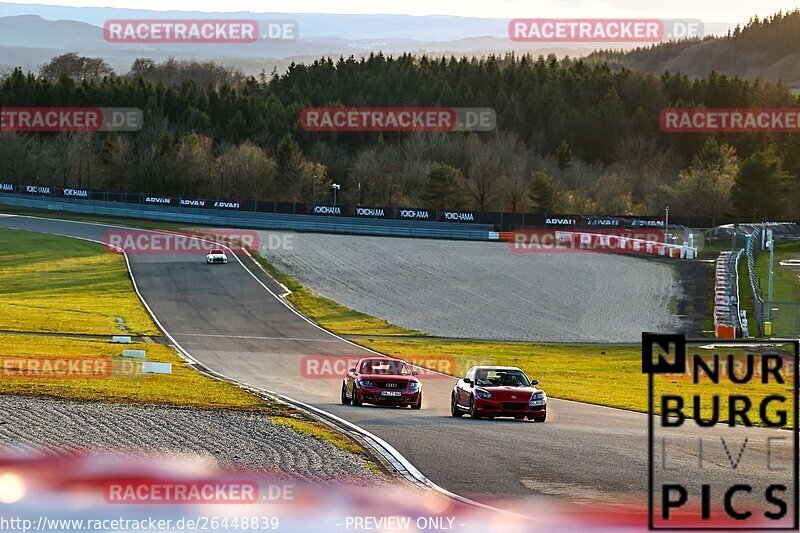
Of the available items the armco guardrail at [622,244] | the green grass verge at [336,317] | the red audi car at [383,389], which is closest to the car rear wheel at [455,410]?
the red audi car at [383,389]

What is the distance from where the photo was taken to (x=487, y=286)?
224 ft

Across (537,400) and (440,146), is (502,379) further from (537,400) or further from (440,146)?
(440,146)

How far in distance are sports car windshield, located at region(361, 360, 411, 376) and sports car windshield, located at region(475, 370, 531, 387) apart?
121 inches

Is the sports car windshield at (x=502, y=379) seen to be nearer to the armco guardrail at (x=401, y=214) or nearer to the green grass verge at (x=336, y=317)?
the green grass verge at (x=336, y=317)

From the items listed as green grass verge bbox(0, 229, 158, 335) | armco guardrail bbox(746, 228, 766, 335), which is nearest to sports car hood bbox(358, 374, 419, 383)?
green grass verge bbox(0, 229, 158, 335)

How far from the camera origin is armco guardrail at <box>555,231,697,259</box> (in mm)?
77188

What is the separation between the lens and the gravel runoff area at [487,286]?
189ft

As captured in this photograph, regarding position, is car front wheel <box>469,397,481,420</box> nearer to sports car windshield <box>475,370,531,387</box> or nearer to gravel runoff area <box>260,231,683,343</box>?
sports car windshield <box>475,370,531,387</box>

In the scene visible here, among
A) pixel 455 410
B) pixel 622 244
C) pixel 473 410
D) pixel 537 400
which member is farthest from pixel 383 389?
pixel 622 244

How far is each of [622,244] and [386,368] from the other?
55.5m

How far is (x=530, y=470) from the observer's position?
17.8m

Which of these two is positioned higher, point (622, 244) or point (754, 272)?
point (622, 244)

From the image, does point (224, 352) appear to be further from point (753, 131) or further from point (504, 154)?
point (753, 131)

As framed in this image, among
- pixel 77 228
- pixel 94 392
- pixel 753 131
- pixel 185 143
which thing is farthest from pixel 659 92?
pixel 94 392
